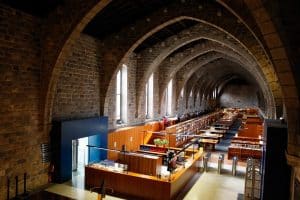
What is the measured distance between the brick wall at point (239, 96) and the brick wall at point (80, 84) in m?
34.5

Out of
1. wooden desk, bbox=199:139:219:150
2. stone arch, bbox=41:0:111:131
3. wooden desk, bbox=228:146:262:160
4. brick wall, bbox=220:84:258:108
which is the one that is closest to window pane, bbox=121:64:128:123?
wooden desk, bbox=199:139:219:150

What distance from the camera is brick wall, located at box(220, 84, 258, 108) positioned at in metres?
40.1

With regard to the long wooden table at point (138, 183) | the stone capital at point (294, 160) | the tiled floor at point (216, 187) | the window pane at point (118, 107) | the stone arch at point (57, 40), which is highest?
the stone arch at point (57, 40)

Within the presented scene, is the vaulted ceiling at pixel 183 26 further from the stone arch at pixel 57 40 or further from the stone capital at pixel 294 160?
the stone capital at pixel 294 160

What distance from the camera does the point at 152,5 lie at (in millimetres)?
9750

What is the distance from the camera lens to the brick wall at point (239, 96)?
40.1m

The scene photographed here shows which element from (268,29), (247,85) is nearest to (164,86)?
(268,29)

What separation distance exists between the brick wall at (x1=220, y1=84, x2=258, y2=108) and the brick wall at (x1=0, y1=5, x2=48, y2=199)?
123ft

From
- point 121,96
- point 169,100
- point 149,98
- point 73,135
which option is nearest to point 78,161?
Result: point 73,135

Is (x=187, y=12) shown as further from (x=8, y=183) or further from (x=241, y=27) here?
(x=8, y=183)

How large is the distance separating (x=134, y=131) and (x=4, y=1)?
7.56 meters

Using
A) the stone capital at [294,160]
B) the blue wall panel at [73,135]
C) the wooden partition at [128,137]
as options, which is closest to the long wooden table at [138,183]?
the blue wall panel at [73,135]

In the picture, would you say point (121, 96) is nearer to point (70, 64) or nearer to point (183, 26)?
point (70, 64)

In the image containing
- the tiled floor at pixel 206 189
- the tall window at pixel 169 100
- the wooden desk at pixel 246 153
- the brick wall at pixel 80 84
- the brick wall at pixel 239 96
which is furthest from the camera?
the brick wall at pixel 239 96
